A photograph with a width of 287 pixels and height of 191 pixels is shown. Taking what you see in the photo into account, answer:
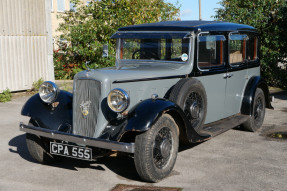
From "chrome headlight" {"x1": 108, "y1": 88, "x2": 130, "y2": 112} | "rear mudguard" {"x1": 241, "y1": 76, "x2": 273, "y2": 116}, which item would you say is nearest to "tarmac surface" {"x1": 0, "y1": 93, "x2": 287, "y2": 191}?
"rear mudguard" {"x1": 241, "y1": 76, "x2": 273, "y2": 116}

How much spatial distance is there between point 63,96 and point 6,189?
1.50 m

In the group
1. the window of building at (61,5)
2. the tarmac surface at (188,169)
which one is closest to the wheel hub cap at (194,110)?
the tarmac surface at (188,169)

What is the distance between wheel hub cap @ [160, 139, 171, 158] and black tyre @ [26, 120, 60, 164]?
5.51 feet

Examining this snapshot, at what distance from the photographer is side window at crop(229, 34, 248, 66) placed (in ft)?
21.4

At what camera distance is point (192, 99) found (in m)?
5.44

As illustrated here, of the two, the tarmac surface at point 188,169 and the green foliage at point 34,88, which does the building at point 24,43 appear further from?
the tarmac surface at point 188,169

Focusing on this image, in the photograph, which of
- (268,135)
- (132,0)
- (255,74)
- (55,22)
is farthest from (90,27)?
(55,22)

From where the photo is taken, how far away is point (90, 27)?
1390 centimetres

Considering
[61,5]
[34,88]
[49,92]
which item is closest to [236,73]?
[49,92]

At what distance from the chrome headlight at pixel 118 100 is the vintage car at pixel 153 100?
0.01 meters

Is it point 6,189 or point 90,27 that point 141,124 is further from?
point 90,27

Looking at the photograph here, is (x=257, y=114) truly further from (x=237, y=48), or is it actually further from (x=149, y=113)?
(x=149, y=113)

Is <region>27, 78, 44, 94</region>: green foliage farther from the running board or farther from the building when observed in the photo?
the running board

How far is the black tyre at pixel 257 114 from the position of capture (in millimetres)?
6969
